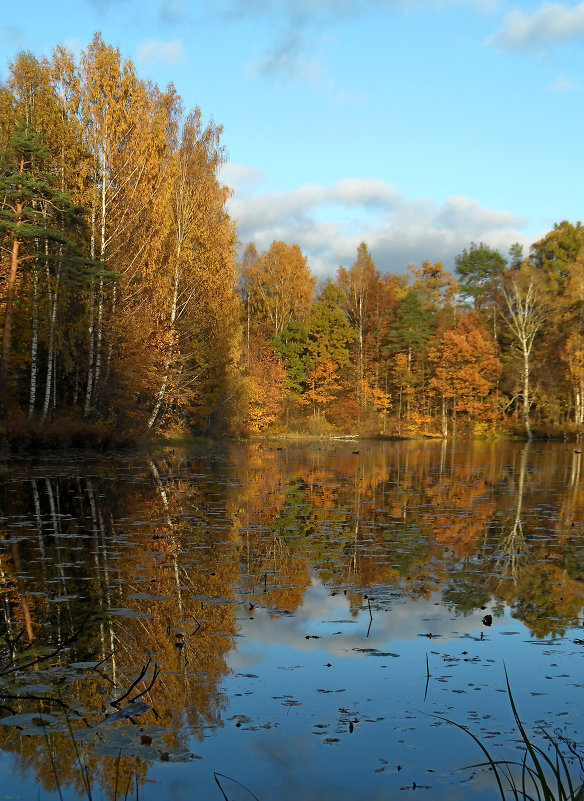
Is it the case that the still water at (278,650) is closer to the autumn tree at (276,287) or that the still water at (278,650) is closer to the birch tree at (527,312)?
the birch tree at (527,312)

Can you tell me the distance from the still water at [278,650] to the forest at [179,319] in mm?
15921

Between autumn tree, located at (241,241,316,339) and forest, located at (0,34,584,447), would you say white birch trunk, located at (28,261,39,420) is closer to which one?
forest, located at (0,34,584,447)

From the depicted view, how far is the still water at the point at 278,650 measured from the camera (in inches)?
145

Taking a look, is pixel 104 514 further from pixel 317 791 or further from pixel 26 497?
pixel 317 791

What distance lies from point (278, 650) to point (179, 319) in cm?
2936

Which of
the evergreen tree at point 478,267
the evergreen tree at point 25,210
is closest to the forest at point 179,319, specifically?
the evergreen tree at point 25,210

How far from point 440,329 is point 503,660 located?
5879cm

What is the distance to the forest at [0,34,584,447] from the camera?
26.6m

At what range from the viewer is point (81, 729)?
13.0 ft

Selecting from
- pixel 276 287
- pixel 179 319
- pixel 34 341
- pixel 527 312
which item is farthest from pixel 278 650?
pixel 276 287

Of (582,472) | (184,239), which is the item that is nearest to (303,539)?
(582,472)

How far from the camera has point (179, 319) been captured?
1331 inches

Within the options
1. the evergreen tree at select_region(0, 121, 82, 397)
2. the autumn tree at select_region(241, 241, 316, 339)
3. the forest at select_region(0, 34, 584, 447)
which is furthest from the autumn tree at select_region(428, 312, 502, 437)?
the evergreen tree at select_region(0, 121, 82, 397)

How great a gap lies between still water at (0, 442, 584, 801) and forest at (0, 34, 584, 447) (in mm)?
15921
